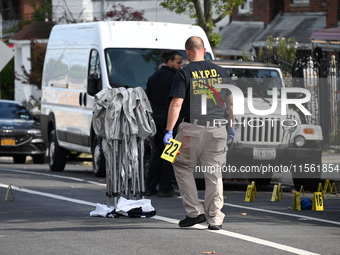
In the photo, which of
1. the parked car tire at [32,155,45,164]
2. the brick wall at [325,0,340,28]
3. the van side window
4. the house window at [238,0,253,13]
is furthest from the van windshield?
the house window at [238,0,253,13]

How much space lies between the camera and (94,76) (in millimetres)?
16797

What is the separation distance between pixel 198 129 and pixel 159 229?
1.11 m

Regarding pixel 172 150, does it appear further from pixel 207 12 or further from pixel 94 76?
pixel 207 12

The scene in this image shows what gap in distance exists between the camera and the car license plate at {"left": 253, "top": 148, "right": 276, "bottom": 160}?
14.2 metres

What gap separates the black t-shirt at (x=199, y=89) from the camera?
378 inches

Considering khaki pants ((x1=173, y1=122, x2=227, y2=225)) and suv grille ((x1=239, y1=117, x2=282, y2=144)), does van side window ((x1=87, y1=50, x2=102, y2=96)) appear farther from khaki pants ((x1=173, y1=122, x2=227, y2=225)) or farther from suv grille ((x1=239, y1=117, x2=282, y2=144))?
khaki pants ((x1=173, y1=122, x2=227, y2=225))

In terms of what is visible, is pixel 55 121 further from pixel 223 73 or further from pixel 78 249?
pixel 78 249

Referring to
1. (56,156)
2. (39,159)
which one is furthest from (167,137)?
(39,159)

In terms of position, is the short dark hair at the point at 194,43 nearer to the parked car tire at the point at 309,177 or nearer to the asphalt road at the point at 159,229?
the asphalt road at the point at 159,229

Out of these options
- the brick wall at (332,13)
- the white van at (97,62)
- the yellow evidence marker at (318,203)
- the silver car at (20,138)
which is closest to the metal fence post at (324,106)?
the white van at (97,62)

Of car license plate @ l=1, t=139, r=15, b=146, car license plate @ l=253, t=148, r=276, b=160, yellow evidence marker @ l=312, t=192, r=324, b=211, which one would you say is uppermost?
car license plate @ l=253, t=148, r=276, b=160

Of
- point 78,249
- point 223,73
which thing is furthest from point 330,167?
point 78,249

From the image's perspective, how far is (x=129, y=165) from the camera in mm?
10922

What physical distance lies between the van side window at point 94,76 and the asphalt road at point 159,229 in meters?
3.27
